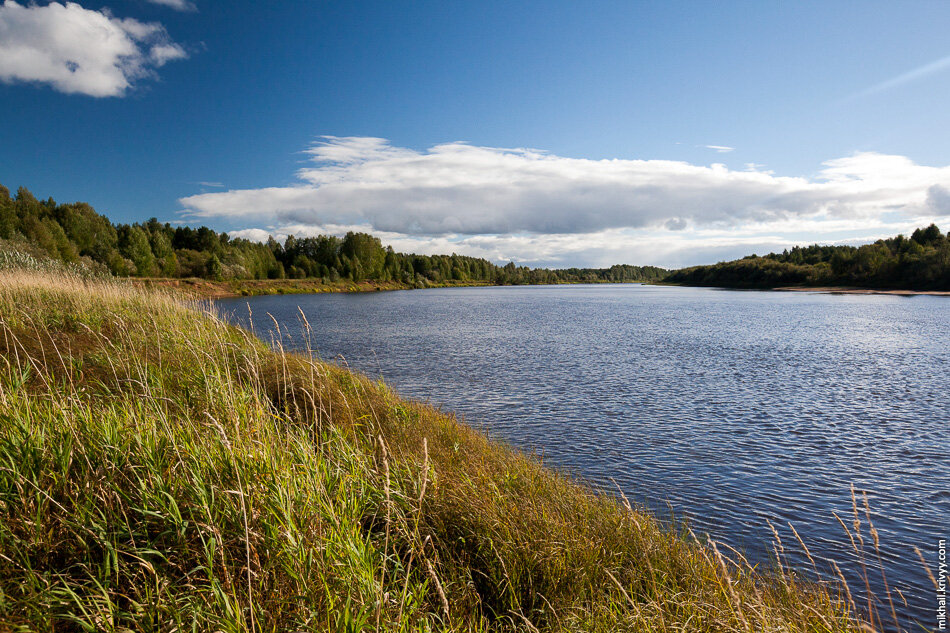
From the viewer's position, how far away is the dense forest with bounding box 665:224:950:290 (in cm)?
8306

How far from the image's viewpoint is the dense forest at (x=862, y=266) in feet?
273

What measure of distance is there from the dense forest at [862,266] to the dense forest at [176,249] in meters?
91.9

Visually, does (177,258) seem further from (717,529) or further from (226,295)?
(717,529)

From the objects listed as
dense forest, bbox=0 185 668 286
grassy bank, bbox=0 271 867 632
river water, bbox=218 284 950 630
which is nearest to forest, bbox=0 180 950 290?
dense forest, bbox=0 185 668 286

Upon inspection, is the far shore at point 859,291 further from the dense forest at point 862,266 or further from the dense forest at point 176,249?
the dense forest at point 176,249

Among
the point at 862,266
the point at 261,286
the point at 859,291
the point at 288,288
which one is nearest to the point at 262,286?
the point at 261,286

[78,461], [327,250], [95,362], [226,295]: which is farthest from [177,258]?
[78,461]

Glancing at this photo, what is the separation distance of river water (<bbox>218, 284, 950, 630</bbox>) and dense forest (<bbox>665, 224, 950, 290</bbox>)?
74.6 metres

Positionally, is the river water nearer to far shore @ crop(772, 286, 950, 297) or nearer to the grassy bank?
the grassy bank

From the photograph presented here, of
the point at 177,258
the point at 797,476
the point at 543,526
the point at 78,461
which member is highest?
the point at 177,258

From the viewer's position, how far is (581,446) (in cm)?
1072

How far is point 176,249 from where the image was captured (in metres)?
105

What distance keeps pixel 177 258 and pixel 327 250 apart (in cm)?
4134

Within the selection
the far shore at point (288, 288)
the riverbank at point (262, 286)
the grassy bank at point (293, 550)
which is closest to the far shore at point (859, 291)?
the far shore at point (288, 288)
